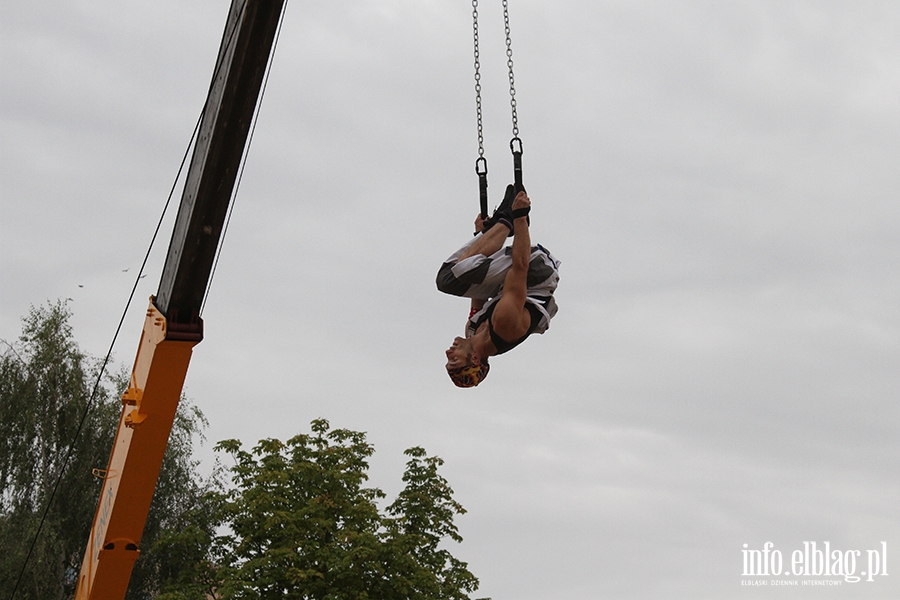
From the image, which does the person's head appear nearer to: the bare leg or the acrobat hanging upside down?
the acrobat hanging upside down

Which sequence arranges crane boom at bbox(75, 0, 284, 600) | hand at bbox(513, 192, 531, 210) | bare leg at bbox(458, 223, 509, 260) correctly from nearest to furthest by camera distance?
hand at bbox(513, 192, 531, 210), bare leg at bbox(458, 223, 509, 260), crane boom at bbox(75, 0, 284, 600)

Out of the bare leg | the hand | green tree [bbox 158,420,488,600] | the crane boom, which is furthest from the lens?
green tree [bbox 158,420,488,600]

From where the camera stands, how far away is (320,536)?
19.7 meters

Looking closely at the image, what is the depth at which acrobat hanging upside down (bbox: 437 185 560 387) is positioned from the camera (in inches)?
261

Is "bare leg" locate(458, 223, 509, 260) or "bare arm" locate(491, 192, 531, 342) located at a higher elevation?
"bare leg" locate(458, 223, 509, 260)

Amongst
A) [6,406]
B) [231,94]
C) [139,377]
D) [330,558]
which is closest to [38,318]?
[6,406]

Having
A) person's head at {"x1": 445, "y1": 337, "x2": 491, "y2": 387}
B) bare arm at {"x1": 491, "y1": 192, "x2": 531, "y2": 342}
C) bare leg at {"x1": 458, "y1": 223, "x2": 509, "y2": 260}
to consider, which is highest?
bare leg at {"x1": 458, "y1": 223, "x2": 509, "y2": 260}

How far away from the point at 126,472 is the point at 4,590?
45.3ft

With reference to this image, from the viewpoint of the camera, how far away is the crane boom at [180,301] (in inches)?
278

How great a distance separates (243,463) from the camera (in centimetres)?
2112

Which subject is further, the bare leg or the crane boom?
the crane boom

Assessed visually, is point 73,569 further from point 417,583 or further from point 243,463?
point 417,583

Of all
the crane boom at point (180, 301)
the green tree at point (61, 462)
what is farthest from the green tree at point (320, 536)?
the crane boom at point (180, 301)

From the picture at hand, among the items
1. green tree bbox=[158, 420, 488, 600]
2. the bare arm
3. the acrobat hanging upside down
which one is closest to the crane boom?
the acrobat hanging upside down
